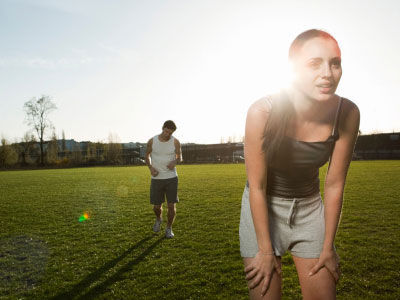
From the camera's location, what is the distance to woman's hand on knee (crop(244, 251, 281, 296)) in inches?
66.0

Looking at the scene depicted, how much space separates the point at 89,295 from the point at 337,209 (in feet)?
11.7

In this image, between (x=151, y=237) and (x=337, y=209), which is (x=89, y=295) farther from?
(x=337, y=209)

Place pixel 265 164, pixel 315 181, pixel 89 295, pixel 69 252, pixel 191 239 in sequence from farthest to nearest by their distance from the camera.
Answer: pixel 191 239 → pixel 69 252 → pixel 89 295 → pixel 315 181 → pixel 265 164

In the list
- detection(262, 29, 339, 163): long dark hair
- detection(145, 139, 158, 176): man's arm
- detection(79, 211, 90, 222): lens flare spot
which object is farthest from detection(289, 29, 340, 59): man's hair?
detection(79, 211, 90, 222): lens flare spot

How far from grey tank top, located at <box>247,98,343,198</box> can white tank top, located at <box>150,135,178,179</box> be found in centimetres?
486

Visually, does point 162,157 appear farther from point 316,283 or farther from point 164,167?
point 316,283

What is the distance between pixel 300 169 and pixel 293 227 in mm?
377

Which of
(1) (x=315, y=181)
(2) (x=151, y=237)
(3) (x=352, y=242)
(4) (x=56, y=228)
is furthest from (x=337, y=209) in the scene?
(4) (x=56, y=228)

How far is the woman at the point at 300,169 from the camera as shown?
1.62 m

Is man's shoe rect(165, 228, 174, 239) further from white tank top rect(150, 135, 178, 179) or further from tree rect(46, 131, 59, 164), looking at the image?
tree rect(46, 131, 59, 164)

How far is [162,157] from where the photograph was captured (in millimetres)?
6590

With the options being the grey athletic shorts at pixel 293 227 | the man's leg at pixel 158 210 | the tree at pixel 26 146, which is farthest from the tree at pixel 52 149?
the grey athletic shorts at pixel 293 227

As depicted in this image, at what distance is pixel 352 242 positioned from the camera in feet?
19.6

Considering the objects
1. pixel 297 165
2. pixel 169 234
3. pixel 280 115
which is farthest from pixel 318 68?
pixel 169 234
